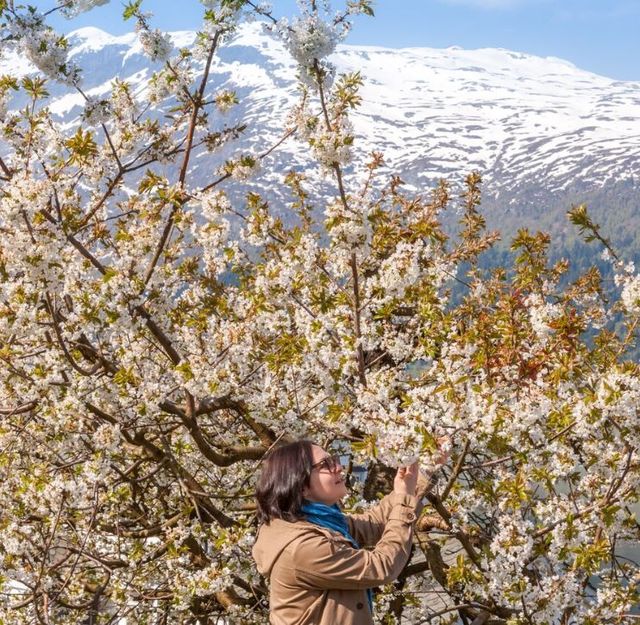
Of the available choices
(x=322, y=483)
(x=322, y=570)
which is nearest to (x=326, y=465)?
(x=322, y=483)

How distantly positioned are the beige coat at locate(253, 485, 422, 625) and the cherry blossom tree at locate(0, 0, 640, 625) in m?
0.68

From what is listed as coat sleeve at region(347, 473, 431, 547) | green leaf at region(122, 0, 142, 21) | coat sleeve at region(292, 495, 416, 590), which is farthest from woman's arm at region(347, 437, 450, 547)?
green leaf at region(122, 0, 142, 21)

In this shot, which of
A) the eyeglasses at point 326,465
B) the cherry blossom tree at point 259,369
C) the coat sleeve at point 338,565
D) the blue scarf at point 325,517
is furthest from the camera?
the cherry blossom tree at point 259,369

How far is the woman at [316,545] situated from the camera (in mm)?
3748

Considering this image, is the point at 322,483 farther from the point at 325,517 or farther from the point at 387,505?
the point at 387,505

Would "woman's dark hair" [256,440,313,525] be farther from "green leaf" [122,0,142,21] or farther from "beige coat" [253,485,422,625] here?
"green leaf" [122,0,142,21]

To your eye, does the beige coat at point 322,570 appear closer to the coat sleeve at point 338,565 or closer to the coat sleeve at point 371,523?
the coat sleeve at point 338,565

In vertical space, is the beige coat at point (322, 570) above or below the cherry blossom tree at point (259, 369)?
below

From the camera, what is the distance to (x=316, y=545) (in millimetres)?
3758

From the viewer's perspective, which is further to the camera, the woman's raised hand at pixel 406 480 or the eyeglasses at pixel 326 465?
the woman's raised hand at pixel 406 480

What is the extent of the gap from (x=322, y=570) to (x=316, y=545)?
12 cm

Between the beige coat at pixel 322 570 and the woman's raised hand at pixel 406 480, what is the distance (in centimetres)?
29

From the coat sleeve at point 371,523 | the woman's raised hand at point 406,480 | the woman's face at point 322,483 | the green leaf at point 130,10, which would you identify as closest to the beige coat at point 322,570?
the woman's face at point 322,483

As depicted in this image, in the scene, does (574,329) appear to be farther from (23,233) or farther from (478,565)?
(23,233)
